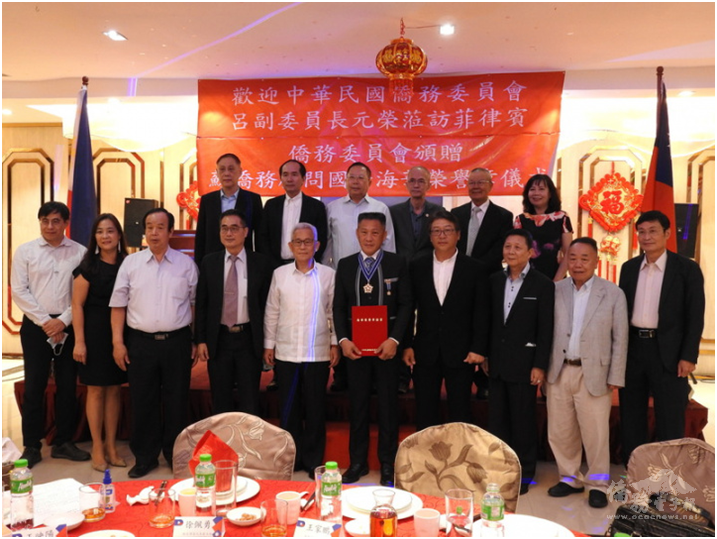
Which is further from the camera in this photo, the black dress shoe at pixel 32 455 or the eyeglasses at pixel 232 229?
the black dress shoe at pixel 32 455

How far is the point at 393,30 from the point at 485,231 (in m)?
1.60

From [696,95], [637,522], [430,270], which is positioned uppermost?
[696,95]

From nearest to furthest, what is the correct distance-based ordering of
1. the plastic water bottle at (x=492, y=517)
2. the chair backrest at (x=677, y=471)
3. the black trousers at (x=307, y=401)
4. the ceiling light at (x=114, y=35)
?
the plastic water bottle at (x=492, y=517) → the chair backrest at (x=677, y=471) → the black trousers at (x=307, y=401) → the ceiling light at (x=114, y=35)

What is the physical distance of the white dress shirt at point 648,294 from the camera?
3635 mm

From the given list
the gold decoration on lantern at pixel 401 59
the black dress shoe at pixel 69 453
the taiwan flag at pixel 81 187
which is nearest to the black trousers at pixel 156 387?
the black dress shoe at pixel 69 453

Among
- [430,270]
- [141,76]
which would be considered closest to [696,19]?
[430,270]

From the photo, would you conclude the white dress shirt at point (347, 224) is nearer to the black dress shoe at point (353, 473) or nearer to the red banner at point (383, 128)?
the red banner at point (383, 128)

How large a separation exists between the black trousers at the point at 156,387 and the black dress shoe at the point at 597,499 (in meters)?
2.47

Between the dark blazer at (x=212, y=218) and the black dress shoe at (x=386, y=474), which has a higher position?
the dark blazer at (x=212, y=218)

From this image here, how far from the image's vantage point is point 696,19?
14.1ft

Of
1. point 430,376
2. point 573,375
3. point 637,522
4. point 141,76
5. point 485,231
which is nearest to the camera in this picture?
point 637,522

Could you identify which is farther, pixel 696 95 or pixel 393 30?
pixel 696 95

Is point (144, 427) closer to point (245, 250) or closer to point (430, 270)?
point (245, 250)

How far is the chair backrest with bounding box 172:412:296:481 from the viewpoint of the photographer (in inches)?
95.6
